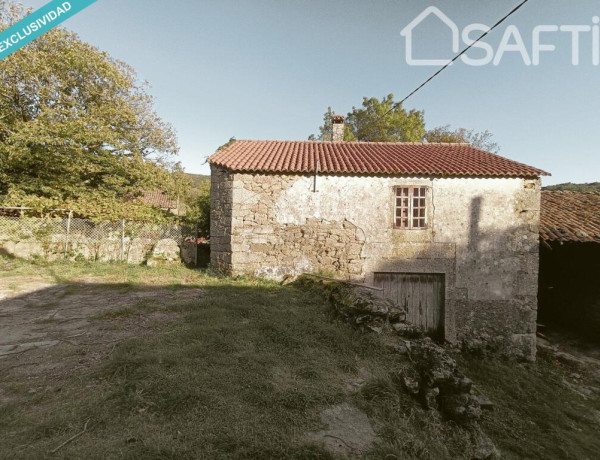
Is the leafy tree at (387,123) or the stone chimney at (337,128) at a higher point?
the leafy tree at (387,123)

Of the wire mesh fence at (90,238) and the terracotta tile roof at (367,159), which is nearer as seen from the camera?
the terracotta tile roof at (367,159)

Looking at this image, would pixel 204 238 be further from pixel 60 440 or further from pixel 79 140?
pixel 60 440

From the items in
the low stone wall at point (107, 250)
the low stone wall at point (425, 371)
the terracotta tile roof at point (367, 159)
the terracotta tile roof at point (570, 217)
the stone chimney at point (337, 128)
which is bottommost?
the low stone wall at point (425, 371)

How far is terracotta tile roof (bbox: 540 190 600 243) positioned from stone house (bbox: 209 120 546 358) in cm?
109

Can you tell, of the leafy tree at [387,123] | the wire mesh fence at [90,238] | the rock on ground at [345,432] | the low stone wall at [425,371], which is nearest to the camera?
the rock on ground at [345,432]

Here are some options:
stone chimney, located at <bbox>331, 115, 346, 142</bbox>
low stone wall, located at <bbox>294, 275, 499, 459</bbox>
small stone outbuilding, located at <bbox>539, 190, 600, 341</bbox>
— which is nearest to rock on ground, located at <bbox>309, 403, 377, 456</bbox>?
low stone wall, located at <bbox>294, 275, 499, 459</bbox>

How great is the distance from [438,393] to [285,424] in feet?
8.56

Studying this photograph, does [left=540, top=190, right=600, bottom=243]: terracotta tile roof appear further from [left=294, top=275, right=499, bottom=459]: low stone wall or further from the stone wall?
[left=294, top=275, right=499, bottom=459]: low stone wall

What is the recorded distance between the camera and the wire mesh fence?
10.4 metres

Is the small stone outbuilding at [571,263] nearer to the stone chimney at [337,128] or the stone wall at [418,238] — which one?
the stone wall at [418,238]

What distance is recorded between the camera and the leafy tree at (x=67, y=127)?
12961mm

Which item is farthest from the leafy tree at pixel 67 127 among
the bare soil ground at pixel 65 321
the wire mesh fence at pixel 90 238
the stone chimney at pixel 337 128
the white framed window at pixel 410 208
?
the white framed window at pixel 410 208

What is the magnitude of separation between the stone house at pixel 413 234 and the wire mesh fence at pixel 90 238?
133 inches

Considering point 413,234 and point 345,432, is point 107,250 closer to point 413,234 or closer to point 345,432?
point 413,234
